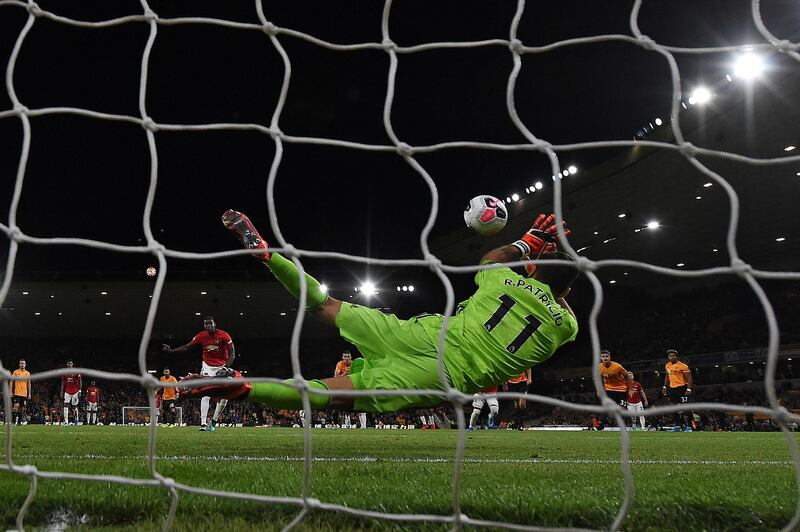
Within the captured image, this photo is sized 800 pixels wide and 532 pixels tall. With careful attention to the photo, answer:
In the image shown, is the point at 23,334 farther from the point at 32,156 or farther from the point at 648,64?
the point at 648,64

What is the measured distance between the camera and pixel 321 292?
4215 millimetres

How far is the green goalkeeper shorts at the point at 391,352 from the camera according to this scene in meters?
3.90

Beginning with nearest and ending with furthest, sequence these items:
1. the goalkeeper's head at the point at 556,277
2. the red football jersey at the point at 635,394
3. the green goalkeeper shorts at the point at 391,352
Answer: the green goalkeeper shorts at the point at 391,352 → the goalkeeper's head at the point at 556,277 → the red football jersey at the point at 635,394

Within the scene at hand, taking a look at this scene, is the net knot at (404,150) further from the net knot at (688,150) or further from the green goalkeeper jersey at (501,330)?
the green goalkeeper jersey at (501,330)

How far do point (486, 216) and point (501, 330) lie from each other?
0.84m

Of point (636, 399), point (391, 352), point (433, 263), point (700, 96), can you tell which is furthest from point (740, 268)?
point (700, 96)

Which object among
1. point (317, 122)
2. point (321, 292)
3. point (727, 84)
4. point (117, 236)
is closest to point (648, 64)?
point (727, 84)

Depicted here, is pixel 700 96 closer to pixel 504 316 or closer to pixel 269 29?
pixel 504 316

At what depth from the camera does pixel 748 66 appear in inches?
552

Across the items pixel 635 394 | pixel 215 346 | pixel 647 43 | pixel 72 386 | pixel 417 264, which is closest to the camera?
pixel 417 264

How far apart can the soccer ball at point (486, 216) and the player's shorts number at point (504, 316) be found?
1.99 ft

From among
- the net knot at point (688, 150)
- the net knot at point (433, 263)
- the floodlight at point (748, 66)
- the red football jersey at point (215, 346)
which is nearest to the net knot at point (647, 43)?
the net knot at point (688, 150)

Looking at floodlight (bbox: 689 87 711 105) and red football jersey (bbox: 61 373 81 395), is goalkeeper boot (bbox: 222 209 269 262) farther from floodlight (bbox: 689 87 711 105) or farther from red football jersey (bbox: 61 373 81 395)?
red football jersey (bbox: 61 373 81 395)

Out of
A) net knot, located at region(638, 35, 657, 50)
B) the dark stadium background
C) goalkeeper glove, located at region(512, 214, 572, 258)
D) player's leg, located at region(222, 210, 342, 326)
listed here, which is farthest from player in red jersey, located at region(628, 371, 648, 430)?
net knot, located at region(638, 35, 657, 50)
